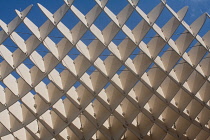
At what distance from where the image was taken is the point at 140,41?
37125 mm

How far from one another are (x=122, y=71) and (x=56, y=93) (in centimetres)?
716

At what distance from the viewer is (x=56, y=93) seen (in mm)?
39188

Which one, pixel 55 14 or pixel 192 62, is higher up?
pixel 192 62

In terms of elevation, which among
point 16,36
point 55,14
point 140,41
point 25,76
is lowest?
point 25,76

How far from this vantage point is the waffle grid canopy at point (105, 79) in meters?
36.8

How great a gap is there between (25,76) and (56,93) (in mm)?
3516

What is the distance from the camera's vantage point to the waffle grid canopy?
36.8 metres

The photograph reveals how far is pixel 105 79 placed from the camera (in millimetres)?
38844

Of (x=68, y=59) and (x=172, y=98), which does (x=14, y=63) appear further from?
(x=172, y=98)

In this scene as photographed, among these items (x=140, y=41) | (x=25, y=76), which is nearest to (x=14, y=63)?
(x=25, y=76)

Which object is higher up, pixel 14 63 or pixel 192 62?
pixel 192 62

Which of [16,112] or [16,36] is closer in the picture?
[16,36]

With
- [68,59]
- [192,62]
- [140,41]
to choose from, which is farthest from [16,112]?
[192,62]

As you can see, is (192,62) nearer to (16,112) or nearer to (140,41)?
(140,41)
